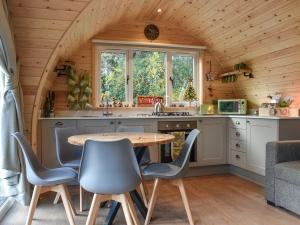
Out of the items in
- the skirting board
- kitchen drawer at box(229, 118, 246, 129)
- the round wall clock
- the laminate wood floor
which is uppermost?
the round wall clock

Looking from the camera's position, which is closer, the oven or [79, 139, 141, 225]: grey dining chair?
[79, 139, 141, 225]: grey dining chair

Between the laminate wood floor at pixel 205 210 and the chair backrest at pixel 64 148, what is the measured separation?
0.53 m

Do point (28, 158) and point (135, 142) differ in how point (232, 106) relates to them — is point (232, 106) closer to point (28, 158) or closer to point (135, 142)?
point (135, 142)

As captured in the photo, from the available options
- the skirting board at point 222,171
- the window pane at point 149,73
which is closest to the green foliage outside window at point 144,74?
the window pane at point 149,73

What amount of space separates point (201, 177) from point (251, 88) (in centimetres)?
172

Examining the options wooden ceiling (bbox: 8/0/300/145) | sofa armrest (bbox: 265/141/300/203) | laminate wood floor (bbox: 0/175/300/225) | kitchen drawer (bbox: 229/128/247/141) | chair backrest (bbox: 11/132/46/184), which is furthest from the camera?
kitchen drawer (bbox: 229/128/247/141)

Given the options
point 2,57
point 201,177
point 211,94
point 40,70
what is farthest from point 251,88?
point 2,57

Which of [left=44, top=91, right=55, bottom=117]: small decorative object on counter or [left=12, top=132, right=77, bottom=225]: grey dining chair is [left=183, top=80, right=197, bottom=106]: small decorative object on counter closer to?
[left=44, top=91, right=55, bottom=117]: small decorative object on counter

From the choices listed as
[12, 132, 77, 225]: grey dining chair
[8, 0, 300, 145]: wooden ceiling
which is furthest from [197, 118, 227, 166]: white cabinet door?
[12, 132, 77, 225]: grey dining chair

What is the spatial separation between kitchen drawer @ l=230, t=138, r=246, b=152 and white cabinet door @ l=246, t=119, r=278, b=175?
0.11 meters

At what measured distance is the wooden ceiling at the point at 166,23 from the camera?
2672 millimetres

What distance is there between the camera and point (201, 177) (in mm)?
4168

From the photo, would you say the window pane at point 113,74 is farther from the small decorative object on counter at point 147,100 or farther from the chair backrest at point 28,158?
the chair backrest at point 28,158

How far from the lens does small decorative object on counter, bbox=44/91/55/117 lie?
153 inches
